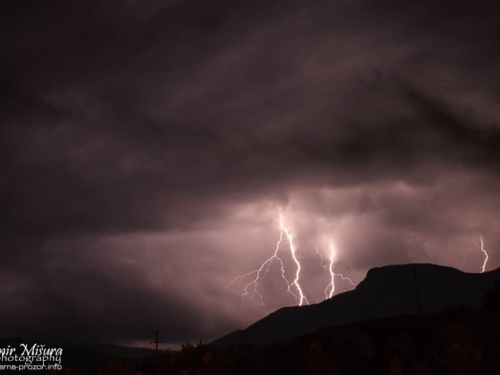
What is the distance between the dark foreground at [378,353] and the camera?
42.2 meters

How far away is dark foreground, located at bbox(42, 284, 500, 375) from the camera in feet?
138

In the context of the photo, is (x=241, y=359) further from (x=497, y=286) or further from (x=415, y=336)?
(x=497, y=286)

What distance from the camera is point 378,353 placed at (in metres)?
49.1

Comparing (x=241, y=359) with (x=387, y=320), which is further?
(x=387, y=320)

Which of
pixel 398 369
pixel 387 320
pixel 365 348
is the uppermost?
pixel 387 320

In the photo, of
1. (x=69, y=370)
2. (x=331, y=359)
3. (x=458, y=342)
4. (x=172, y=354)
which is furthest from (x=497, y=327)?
(x=69, y=370)

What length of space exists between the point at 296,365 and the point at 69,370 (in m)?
19.2

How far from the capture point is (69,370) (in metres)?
47.3
